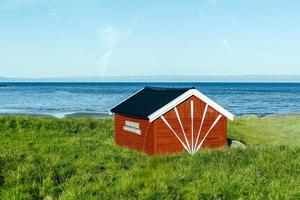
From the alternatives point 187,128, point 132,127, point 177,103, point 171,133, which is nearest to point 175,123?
point 171,133

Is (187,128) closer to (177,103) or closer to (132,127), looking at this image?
(177,103)

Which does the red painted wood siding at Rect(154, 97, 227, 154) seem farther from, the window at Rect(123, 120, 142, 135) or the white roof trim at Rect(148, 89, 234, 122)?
the window at Rect(123, 120, 142, 135)

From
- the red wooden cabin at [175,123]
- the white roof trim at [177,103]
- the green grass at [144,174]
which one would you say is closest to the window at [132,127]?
the red wooden cabin at [175,123]

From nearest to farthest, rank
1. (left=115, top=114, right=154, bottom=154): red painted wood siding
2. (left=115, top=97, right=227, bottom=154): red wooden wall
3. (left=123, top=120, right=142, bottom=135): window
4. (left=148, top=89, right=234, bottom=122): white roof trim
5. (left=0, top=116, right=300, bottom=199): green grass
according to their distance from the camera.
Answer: (left=0, top=116, right=300, bottom=199): green grass
(left=148, top=89, right=234, bottom=122): white roof trim
(left=115, top=97, right=227, bottom=154): red wooden wall
(left=115, top=114, right=154, bottom=154): red painted wood siding
(left=123, top=120, right=142, bottom=135): window

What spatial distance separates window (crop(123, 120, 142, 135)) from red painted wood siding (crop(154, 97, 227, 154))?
1826 mm

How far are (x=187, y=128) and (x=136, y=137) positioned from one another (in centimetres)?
322

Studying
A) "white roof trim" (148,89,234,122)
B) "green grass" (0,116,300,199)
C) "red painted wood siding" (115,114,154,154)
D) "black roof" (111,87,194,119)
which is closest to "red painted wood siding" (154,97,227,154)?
"white roof trim" (148,89,234,122)

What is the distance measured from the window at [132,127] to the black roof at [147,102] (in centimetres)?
54

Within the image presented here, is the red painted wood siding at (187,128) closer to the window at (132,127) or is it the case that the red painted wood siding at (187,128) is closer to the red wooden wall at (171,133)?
the red wooden wall at (171,133)

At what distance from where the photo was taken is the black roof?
26.0 metres

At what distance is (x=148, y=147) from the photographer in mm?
25547

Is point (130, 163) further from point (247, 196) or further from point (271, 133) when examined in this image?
point (271, 133)

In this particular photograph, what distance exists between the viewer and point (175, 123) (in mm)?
25797

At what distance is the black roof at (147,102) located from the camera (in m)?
26.0
